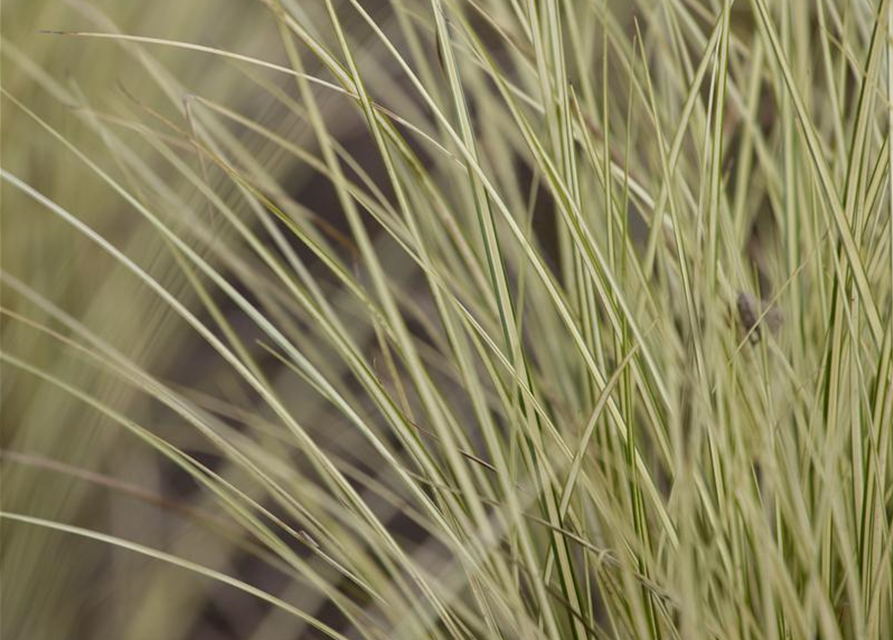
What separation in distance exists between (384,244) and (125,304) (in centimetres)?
28

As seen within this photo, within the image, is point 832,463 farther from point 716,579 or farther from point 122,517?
point 122,517

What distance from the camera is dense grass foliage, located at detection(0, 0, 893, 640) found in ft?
1.33

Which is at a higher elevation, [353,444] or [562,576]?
[562,576]

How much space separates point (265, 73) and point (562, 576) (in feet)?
1.90

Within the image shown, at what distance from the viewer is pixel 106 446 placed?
2.48ft

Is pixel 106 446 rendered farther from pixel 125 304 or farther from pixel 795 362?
pixel 795 362

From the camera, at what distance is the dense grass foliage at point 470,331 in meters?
0.41

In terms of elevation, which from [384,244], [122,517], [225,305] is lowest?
[122,517]

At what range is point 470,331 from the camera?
0.43 meters

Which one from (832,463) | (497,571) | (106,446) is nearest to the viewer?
(832,463)

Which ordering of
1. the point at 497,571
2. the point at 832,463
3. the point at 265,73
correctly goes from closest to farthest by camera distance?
1. the point at 832,463
2. the point at 497,571
3. the point at 265,73

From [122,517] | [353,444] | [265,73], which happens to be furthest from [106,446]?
[265,73]

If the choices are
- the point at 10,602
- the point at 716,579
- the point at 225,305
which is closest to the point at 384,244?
the point at 225,305

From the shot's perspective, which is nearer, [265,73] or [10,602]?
[10,602]
